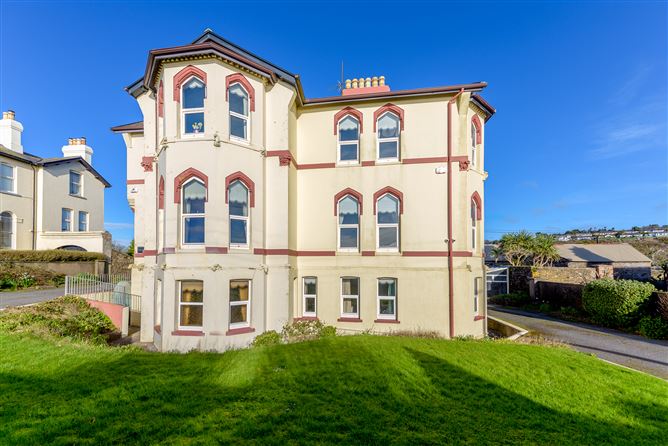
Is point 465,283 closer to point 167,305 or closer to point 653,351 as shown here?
point 653,351

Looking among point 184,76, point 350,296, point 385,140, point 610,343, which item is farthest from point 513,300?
point 184,76

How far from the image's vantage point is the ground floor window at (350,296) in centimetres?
1377

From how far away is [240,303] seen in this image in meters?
11.7

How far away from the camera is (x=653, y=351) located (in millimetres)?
11617

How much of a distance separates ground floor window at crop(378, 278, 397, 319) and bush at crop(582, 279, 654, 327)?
36.3ft

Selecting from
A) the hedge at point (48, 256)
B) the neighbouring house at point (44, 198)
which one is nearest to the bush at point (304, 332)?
the hedge at point (48, 256)

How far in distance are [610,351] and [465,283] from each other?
5.46m

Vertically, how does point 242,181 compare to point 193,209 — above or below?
above

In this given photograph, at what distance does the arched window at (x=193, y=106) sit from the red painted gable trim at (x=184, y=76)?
13 centimetres

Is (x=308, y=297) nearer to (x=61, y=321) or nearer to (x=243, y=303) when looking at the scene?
(x=243, y=303)

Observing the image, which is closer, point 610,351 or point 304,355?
point 304,355

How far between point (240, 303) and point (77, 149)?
30901 millimetres

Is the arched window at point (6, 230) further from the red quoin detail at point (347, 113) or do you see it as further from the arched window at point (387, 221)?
the arched window at point (387, 221)

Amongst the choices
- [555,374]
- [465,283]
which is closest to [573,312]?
[465,283]
